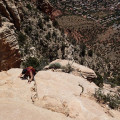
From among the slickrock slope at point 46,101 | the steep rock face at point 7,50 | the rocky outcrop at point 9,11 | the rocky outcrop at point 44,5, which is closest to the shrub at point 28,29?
the rocky outcrop at point 9,11

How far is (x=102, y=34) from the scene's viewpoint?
7988 cm

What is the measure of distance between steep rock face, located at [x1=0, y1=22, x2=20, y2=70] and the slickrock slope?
2.54m

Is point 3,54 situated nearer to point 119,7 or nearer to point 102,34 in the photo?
point 102,34

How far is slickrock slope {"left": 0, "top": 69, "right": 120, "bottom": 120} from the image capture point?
15.0ft

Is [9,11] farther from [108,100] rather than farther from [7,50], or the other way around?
[108,100]

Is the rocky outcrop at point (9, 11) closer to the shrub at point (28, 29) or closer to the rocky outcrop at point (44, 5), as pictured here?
the shrub at point (28, 29)

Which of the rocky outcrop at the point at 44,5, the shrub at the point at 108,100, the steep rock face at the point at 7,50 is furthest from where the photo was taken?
the rocky outcrop at the point at 44,5

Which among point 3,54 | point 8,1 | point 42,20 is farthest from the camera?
point 42,20

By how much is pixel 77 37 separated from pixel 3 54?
69.1m

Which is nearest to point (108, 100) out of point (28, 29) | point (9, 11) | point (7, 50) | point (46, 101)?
point (46, 101)

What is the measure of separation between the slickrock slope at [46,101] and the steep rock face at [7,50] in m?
2.54

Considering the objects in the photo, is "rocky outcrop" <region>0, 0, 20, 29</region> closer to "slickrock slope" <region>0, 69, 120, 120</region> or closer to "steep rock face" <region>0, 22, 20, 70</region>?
"steep rock face" <region>0, 22, 20, 70</region>

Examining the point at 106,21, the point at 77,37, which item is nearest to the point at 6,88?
the point at 77,37

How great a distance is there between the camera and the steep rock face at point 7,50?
9.67m
